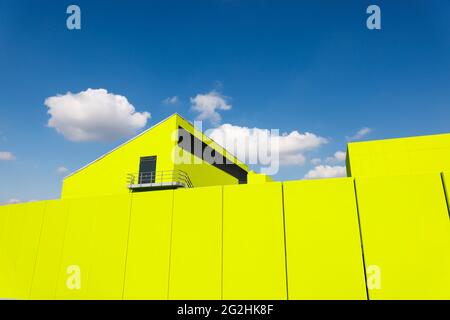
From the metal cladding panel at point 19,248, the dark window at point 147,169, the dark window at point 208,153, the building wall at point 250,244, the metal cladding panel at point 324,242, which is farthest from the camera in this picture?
the dark window at point 208,153

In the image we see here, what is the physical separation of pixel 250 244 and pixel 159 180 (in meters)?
11.6

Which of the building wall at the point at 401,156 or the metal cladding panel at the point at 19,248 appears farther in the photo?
the metal cladding panel at the point at 19,248

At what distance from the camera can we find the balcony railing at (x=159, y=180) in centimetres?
1717

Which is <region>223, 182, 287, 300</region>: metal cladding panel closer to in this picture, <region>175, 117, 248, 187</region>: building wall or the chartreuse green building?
the chartreuse green building

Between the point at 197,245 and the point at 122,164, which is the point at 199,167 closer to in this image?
the point at 122,164

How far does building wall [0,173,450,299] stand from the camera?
6.49m

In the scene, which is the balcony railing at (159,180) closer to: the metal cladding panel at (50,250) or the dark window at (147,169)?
the dark window at (147,169)

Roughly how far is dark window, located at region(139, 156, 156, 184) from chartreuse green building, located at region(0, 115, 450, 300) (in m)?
8.30

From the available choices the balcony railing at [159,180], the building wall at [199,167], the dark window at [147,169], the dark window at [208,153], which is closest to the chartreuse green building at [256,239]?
the balcony railing at [159,180]

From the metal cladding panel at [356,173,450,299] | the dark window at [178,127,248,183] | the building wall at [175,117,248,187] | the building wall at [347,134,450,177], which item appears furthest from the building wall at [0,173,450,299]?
the dark window at [178,127,248,183]

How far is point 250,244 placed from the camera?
7469 mm

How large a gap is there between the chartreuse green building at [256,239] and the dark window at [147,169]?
8297 mm

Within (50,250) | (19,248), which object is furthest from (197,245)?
(19,248)

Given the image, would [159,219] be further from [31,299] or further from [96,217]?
[31,299]
